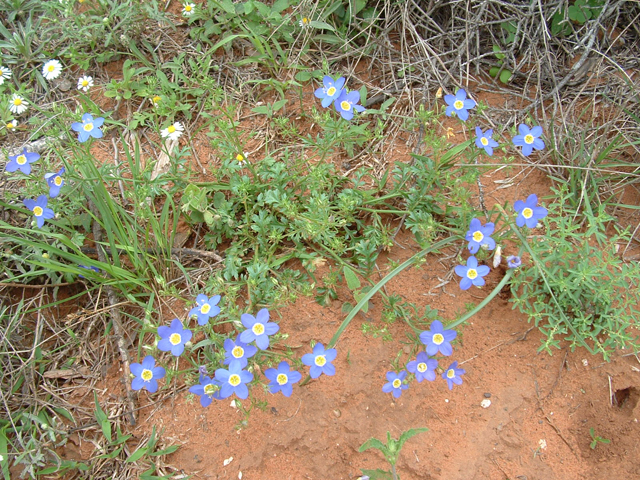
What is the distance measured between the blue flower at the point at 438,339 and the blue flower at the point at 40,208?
7.31ft

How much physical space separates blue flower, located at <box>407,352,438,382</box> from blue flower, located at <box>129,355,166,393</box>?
119cm

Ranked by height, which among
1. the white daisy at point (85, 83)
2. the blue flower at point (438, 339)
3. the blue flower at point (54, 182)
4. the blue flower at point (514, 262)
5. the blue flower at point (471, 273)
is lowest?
the blue flower at point (438, 339)

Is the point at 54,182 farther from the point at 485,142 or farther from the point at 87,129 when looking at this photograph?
the point at 485,142

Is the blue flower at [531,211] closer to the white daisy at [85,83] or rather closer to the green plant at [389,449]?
the green plant at [389,449]

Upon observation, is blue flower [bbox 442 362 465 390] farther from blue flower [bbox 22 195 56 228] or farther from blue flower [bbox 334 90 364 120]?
blue flower [bbox 22 195 56 228]

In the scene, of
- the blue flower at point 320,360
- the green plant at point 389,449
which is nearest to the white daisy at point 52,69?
the blue flower at point 320,360

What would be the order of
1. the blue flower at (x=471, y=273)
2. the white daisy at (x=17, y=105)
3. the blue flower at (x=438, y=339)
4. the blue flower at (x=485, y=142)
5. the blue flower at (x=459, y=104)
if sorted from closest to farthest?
the blue flower at (x=438, y=339) → the blue flower at (x=471, y=273) → the blue flower at (x=485, y=142) → the blue flower at (x=459, y=104) → the white daisy at (x=17, y=105)

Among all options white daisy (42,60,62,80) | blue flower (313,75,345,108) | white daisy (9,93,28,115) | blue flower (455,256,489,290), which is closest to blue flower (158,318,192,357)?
blue flower (455,256,489,290)

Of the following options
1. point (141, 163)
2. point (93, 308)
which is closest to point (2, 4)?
point (141, 163)

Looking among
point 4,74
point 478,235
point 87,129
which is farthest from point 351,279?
point 4,74

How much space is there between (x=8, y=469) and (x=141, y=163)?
203cm

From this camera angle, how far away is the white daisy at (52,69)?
3842mm

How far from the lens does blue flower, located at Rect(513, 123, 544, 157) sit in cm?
281

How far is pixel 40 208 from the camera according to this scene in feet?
9.52
